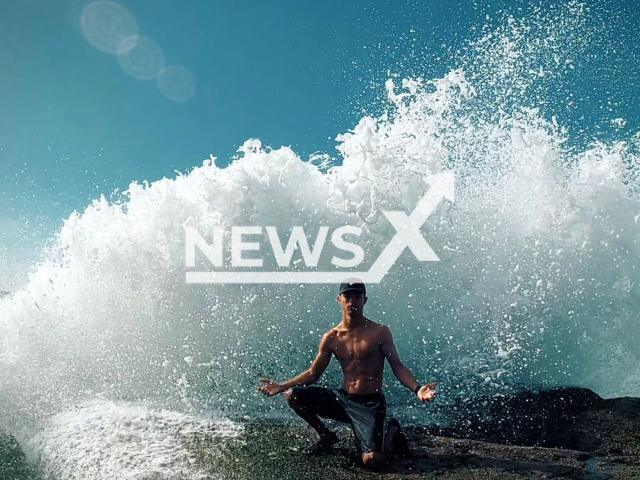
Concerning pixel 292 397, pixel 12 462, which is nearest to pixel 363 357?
pixel 292 397

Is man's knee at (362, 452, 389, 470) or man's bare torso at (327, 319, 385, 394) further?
man's bare torso at (327, 319, 385, 394)

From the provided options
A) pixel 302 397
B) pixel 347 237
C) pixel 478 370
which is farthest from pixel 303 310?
pixel 302 397

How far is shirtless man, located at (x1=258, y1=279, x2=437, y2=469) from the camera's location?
4422 millimetres

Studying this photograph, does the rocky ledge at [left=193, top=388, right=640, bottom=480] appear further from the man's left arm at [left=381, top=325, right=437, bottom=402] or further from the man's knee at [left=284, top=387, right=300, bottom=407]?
the man's left arm at [left=381, top=325, right=437, bottom=402]

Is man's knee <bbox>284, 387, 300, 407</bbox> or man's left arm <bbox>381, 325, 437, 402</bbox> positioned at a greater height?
man's left arm <bbox>381, 325, 437, 402</bbox>

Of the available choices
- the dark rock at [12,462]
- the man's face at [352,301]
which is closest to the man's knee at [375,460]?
the man's face at [352,301]

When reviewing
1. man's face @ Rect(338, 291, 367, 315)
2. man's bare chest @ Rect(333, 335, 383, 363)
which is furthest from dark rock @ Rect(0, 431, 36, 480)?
man's face @ Rect(338, 291, 367, 315)

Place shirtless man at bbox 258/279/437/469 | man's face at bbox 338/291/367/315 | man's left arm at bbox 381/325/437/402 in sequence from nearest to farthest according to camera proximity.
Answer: man's left arm at bbox 381/325/437/402 → shirtless man at bbox 258/279/437/469 → man's face at bbox 338/291/367/315

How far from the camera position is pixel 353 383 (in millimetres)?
4656

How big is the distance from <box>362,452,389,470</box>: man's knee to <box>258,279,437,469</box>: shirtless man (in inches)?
5.0

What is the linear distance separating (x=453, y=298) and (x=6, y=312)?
28.4 feet

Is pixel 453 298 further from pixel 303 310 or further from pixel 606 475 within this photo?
pixel 606 475

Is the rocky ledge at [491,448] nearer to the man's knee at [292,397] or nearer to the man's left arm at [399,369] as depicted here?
the man's knee at [292,397]

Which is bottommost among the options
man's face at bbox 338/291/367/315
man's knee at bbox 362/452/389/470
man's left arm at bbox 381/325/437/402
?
man's knee at bbox 362/452/389/470
